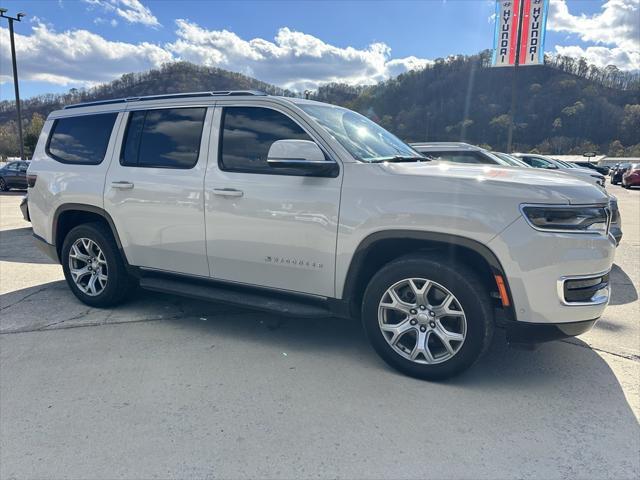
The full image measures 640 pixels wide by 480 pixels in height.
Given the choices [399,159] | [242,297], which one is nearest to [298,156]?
[399,159]

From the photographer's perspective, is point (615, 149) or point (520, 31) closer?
point (520, 31)

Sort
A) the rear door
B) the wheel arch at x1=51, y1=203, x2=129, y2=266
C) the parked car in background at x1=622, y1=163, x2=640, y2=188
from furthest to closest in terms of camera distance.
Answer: the parked car in background at x1=622, y1=163, x2=640, y2=188 → the wheel arch at x1=51, y1=203, x2=129, y2=266 → the rear door

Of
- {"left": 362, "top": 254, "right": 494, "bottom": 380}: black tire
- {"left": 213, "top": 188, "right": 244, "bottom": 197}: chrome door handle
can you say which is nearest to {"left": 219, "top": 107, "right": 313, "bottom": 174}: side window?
{"left": 213, "top": 188, "right": 244, "bottom": 197}: chrome door handle

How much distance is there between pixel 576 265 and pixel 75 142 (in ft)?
15.3

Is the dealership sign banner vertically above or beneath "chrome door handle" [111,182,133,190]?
above

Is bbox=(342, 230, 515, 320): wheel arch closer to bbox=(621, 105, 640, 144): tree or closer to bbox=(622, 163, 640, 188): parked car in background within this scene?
bbox=(622, 163, 640, 188): parked car in background

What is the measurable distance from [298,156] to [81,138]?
277 cm

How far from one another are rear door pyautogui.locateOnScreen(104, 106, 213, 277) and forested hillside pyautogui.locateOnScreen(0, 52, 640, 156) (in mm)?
70407

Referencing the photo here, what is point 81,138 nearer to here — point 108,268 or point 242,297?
point 108,268

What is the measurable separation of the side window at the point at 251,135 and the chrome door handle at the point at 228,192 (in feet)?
0.56

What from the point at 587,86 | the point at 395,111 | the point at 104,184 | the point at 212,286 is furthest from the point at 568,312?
the point at 587,86

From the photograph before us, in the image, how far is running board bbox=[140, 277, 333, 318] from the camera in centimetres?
347

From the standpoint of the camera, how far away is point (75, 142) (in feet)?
15.4

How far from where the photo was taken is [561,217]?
2775mm
